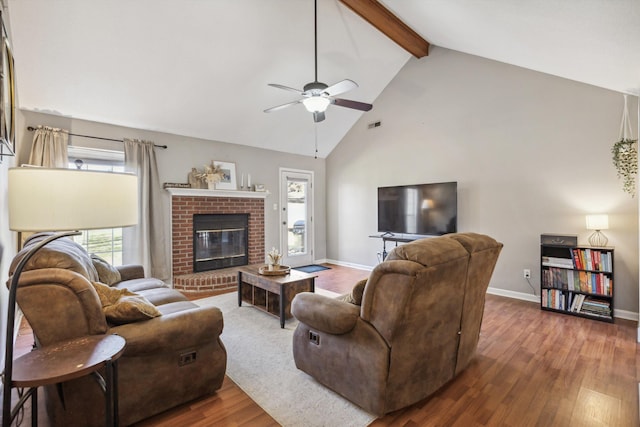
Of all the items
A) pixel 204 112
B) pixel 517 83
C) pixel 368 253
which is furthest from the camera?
pixel 368 253

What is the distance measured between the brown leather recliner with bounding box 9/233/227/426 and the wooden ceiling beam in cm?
374

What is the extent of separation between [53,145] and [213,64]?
215 cm

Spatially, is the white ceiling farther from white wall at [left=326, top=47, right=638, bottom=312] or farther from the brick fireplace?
the brick fireplace

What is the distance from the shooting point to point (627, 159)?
3.11 metres

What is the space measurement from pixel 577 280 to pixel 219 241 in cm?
497

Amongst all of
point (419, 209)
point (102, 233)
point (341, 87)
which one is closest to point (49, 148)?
point (102, 233)

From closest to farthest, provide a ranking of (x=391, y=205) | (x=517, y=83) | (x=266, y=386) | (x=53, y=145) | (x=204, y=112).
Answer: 1. (x=266, y=386)
2. (x=53, y=145)
3. (x=517, y=83)
4. (x=204, y=112)
5. (x=391, y=205)

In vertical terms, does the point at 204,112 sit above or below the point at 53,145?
above

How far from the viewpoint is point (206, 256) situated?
5.08 m

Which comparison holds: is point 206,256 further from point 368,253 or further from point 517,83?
point 517,83

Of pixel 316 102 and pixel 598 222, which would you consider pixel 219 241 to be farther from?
pixel 598 222

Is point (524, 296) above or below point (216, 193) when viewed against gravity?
below

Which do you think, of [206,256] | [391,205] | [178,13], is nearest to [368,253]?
[391,205]

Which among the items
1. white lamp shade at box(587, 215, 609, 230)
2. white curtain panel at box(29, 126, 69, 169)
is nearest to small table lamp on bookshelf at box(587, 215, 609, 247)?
white lamp shade at box(587, 215, 609, 230)
